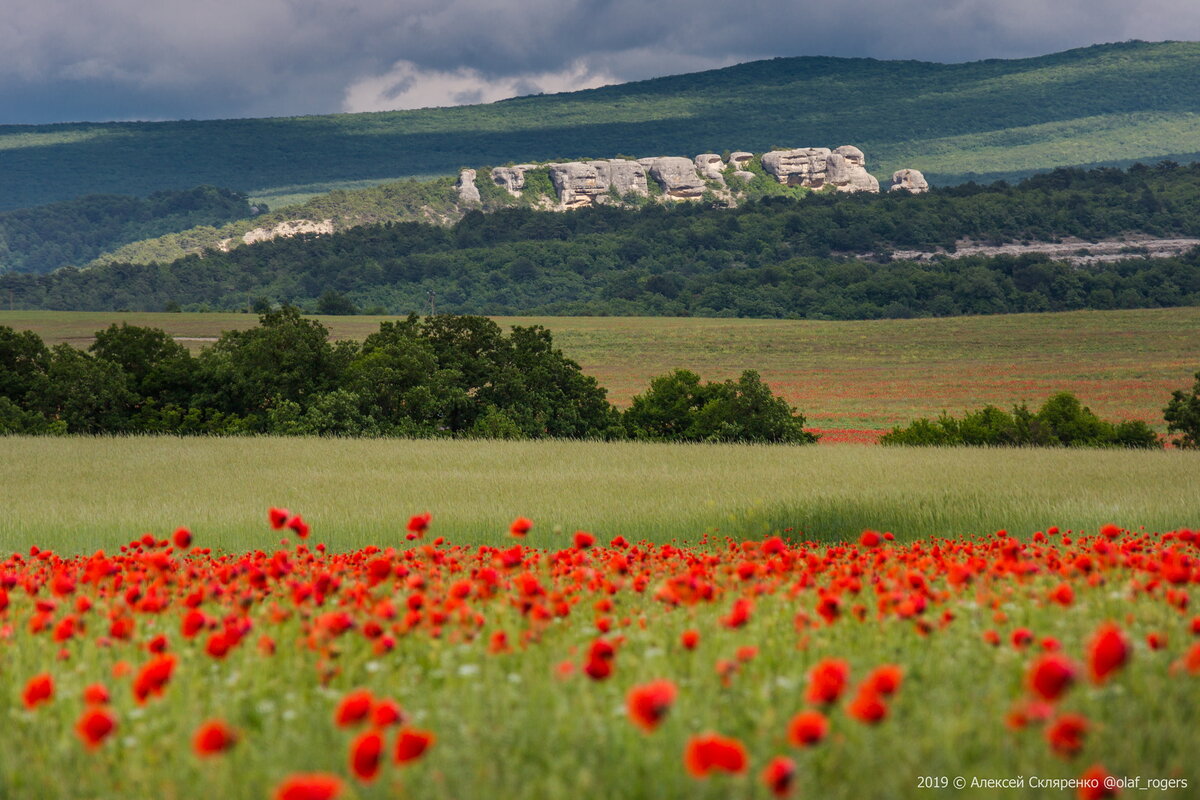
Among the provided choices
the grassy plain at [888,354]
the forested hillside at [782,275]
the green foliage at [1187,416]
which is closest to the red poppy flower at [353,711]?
the green foliage at [1187,416]

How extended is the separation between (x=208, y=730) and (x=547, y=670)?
191 cm

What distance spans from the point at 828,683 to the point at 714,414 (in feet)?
103

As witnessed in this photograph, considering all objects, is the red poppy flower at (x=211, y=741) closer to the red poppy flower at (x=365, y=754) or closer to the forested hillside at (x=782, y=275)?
the red poppy flower at (x=365, y=754)

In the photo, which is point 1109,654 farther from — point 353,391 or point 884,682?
point 353,391

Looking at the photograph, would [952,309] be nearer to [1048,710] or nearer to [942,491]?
[942,491]

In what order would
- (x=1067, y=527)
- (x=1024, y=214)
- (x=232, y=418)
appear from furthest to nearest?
(x=1024, y=214) → (x=232, y=418) → (x=1067, y=527)

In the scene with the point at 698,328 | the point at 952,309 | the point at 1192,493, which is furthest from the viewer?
the point at 952,309

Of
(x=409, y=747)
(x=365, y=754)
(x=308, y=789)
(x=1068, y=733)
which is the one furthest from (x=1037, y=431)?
(x=308, y=789)

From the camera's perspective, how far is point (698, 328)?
382ft

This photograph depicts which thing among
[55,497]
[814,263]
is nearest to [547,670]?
[55,497]

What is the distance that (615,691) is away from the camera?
405cm

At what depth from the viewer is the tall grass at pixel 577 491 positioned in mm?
13992

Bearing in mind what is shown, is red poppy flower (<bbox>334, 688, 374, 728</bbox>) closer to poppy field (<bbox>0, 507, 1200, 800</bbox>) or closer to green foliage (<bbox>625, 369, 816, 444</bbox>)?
poppy field (<bbox>0, 507, 1200, 800</bbox>)

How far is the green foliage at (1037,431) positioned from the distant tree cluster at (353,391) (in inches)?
144
